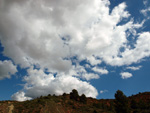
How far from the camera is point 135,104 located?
62562mm

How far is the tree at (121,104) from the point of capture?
41781 mm

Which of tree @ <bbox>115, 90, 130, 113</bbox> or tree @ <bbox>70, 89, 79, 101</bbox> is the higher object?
tree @ <bbox>70, 89, 79, 101</bbox>

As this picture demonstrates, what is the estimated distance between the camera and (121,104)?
4281cm

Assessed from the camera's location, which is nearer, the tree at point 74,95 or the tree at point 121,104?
the tree at point 121,104

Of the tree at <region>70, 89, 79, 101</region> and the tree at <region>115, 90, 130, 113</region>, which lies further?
the tree at <region>70, 89, 79, 101</region>

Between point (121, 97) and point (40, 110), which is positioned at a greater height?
point (121, 97)

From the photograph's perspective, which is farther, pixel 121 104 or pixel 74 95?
pixel 74 95

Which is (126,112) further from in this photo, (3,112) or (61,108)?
(3,112)

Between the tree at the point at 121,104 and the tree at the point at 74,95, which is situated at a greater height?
the tree at the point at 74,95

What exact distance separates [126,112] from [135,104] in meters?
26.3

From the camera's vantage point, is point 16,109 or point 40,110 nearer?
point 40,110

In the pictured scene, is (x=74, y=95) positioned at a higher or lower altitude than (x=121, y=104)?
higher

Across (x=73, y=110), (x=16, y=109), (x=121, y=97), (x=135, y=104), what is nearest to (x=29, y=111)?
(x=16, y=109)

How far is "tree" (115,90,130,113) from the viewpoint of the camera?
41.8 m
